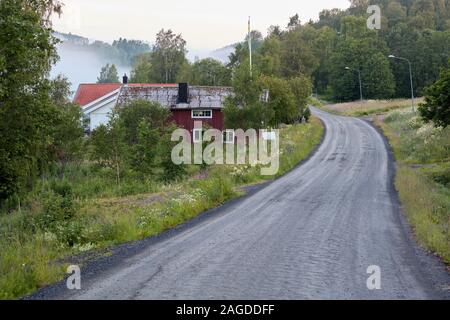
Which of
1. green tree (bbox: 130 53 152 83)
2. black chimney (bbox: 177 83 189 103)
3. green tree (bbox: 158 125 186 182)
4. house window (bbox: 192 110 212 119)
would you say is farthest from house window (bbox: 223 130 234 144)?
green tree (bbox: 130 53 152 83)

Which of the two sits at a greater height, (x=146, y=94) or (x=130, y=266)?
(x=146, y=94)

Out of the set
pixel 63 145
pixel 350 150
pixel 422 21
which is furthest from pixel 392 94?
pixel 63 145

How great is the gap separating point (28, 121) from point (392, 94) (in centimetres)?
9531

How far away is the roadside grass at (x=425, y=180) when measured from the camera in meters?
14.0

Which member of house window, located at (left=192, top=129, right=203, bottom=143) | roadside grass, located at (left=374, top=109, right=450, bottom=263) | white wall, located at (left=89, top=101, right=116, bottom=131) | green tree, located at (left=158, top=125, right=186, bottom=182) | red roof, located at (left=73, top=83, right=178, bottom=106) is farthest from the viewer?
red roof, located at (left=73, top=83, right=178, bottom=106)

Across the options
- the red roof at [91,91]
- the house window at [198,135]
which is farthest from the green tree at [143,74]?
the house window at [198,135]

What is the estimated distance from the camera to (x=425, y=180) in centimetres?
2498

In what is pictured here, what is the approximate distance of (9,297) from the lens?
899cm

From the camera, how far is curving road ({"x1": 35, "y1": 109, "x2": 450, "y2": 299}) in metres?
9.12

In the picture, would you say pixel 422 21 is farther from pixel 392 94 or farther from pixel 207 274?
pixel 207 274

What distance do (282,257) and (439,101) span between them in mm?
16872

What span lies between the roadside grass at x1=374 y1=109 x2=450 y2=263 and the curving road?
18.2 inches

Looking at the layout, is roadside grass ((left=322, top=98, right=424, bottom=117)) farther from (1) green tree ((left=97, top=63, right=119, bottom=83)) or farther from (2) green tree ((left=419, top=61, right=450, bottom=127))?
(1) green tree ((left=97, top=63, right=119, bottom=83))

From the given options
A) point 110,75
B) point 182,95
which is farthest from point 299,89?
point 110,75
